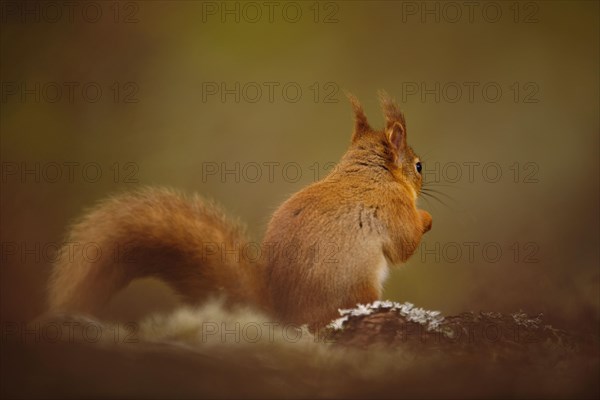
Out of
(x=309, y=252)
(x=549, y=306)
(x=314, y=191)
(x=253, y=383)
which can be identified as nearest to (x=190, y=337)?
(x=253, y=383)

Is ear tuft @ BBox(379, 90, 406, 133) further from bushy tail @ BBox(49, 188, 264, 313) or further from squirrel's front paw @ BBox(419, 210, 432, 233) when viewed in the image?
bushy tail @ BBox(49, 188, 264, 313)

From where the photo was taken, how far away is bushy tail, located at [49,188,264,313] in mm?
1931

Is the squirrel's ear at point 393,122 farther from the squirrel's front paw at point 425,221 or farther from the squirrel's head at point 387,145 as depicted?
the squirrel's front paw at point 425,221

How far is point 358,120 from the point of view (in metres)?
2.41

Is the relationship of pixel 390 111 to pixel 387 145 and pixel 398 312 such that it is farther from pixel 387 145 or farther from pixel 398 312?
pixel 398 312

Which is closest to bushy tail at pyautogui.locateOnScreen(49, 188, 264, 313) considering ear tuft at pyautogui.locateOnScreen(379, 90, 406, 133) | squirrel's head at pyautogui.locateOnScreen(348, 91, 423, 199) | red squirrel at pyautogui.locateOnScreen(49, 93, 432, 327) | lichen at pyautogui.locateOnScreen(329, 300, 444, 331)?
red squirrel at pyautogui.locateOnScreen(49, 93, 432, 327)

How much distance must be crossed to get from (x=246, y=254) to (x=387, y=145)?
26.9 inches

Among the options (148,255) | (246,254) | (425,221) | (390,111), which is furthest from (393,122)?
(148,255)

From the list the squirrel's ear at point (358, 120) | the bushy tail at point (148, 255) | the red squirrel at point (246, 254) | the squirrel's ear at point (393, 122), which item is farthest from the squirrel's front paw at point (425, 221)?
the bushy tail at point (148, 255)

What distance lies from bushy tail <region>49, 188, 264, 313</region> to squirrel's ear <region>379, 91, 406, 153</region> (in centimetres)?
70

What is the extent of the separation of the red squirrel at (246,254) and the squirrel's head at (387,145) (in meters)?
0.17

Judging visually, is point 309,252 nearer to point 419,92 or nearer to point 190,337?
point 190,337

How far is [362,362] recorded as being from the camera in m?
1.69

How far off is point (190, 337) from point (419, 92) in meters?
2.16
